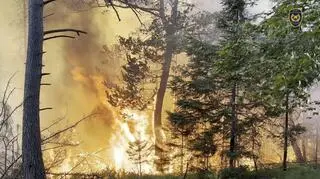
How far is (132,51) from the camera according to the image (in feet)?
72.5

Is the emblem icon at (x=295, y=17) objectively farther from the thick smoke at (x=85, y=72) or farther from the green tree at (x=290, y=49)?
the thick smoke at (x=85, y=72)

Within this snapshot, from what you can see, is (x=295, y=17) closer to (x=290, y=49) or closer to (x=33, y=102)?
(x=290, y=49)

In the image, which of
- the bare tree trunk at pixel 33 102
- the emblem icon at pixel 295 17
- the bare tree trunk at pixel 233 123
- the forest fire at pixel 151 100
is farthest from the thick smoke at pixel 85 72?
the emblem icon at pixel 295 17

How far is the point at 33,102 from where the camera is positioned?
7.23m

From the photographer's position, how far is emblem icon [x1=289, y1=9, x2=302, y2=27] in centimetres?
611

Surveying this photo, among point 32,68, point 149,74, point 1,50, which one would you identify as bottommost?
point 32,68

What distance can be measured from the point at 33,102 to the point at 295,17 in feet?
15.0

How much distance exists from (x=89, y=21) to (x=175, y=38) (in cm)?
616

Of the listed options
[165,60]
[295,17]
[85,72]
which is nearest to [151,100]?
[165,60]

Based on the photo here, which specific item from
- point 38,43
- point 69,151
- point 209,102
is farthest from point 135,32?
point 38,43

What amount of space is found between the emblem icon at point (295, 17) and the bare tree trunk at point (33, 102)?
423cm

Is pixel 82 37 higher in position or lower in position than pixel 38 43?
higher

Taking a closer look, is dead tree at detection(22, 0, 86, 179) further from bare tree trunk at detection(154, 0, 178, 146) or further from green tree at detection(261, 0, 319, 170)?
bare tree trunk at detection(154, 0, 178, 146)

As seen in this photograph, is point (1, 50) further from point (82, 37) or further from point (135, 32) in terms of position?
point (135, 32)
